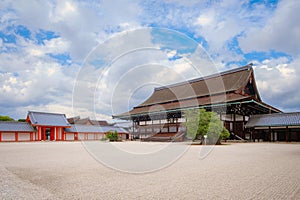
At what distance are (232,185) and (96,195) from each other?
109 inches

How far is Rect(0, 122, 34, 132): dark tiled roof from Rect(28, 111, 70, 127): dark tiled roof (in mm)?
969

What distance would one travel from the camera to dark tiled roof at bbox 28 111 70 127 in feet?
114

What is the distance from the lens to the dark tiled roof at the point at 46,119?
114ft

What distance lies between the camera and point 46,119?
1430 inches

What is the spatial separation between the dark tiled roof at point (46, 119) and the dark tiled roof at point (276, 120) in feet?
92.1

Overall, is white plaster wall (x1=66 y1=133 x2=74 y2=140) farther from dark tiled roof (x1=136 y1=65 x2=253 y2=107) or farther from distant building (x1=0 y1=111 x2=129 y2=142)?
dark tiled roof (x1=136 y1=65 x2=253 y2=107)

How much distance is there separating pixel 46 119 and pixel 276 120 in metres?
32.0

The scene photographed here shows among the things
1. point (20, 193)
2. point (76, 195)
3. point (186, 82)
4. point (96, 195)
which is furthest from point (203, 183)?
point (186, 82)

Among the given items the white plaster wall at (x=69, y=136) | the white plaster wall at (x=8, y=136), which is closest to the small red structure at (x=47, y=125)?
the white plaster wall at (x=69, y=136)

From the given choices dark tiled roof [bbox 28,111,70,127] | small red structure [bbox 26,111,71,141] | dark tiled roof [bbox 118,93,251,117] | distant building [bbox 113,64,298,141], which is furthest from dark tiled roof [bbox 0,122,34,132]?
dark tiled roof [bbox 118,93,251,117]

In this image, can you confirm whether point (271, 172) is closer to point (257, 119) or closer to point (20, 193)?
point (20, 193)

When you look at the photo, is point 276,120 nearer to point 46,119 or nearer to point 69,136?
point 69,136

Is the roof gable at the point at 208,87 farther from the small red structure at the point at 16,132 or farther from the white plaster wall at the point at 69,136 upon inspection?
the small red structure at the point at 16,132

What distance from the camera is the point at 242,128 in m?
26.1
